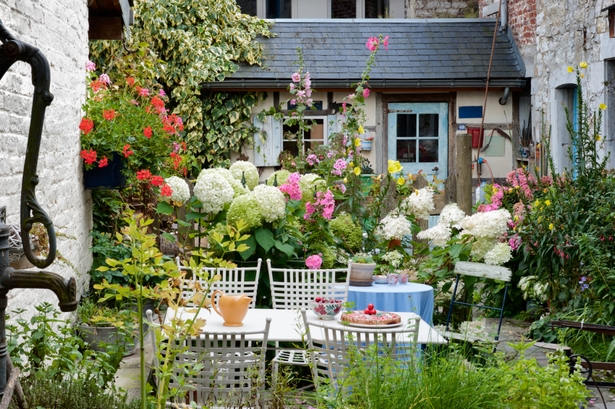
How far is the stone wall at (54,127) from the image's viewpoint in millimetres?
3764

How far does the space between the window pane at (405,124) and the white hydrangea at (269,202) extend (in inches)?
277

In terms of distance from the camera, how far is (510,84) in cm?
1209

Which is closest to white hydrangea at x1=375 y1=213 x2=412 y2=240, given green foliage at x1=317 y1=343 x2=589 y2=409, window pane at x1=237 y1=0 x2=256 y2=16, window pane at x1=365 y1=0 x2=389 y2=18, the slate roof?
green foliage at x1=317 y1=343 x2=589 y2=409

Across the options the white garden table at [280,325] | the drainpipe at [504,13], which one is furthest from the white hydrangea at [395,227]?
the drainpipe at [504,13]

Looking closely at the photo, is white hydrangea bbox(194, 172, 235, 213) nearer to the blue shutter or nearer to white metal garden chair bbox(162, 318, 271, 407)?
white metal garden chair bbox(162, 318, 271, 407)

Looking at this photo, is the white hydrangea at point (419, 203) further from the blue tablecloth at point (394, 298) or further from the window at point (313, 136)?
the window at point (313, 136)

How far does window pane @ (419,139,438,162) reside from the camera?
12.6m

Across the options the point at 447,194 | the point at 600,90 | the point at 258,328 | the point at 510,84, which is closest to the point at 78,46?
the point at 258,328

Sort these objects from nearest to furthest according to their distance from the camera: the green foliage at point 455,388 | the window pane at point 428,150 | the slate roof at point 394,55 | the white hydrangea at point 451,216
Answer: the green foliage at point 455,388 → the white hydrangea at point 451,216 → the slate roof at point 394,55 → the window pane at point 428,150

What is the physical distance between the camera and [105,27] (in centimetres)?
761

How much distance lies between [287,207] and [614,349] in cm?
246

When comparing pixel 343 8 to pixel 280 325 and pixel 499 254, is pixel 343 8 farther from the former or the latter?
pixel 280 325

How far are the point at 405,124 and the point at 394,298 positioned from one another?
7332 mm

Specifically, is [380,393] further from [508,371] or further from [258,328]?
[258,328]
